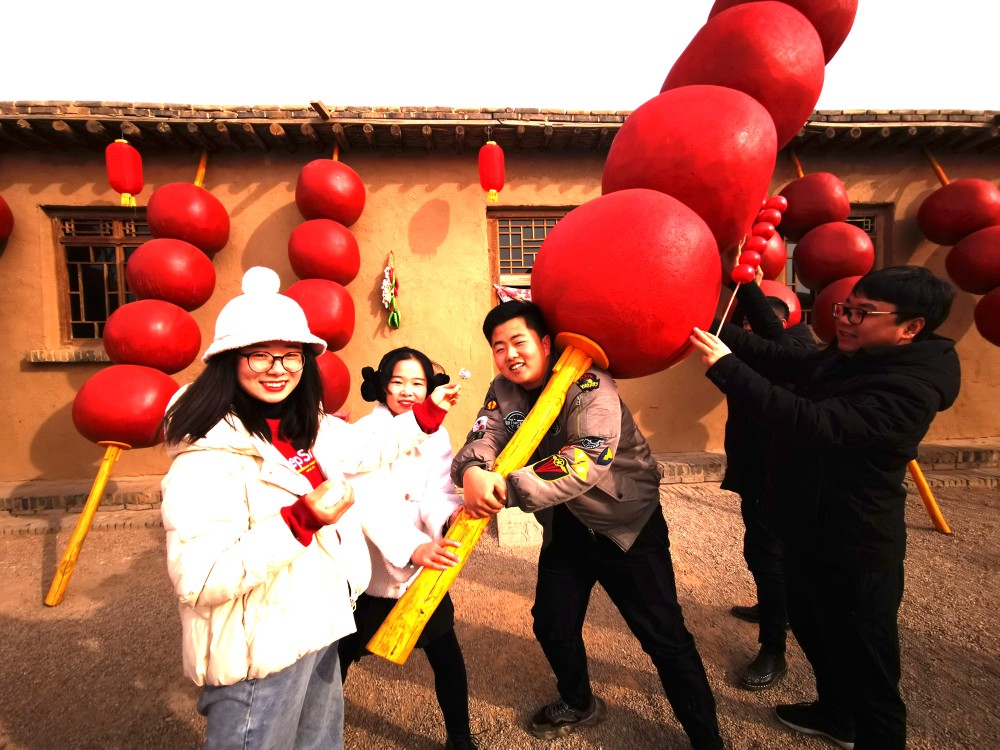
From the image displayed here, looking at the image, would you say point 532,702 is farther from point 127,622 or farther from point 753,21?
point 753,21

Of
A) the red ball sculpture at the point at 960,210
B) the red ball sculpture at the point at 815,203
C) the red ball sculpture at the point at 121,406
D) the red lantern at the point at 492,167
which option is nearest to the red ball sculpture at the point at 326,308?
the red ball sculpture at the point at 121,406

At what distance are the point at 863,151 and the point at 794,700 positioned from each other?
6166mm

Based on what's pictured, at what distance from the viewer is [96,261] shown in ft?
17.8

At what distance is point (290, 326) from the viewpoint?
1290mm

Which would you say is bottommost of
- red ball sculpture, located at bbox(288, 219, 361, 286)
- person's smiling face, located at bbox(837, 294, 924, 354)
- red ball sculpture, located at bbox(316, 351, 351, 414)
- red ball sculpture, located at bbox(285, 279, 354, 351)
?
red ball sculpture, located at bbox(316, 351, 351, 414)

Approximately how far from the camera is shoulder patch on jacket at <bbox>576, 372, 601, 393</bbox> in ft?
5.36

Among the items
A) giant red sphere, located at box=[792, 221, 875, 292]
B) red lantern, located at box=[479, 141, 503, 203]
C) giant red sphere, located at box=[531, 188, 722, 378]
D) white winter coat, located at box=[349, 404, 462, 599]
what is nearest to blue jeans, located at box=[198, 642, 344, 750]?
white winter coat, located at box=[349, 404, 462, 599]

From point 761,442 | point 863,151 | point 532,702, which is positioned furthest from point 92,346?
point 863,151

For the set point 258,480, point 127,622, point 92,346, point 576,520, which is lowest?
point 127,622

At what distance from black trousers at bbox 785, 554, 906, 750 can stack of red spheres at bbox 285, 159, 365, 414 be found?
3.76 metres

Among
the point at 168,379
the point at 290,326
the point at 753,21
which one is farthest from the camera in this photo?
the point at 168,379

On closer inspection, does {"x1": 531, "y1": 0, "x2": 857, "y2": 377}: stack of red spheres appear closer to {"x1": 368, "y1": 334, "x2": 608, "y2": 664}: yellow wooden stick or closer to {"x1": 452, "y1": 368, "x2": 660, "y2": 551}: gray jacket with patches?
{"x1": 368, "y1": 334, "x2": 608, "y2": 664}: yellow wooden stick

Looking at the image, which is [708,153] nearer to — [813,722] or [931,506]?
[813,722]

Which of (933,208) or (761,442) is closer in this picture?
(761,442)
